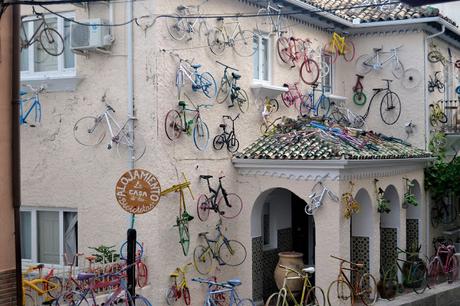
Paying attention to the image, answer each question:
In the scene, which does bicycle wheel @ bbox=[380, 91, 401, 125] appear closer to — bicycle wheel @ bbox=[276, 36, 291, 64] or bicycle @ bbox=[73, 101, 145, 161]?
bicycle wheel @ bbox=[276, 36, 291, 64]

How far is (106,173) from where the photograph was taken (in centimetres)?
1358

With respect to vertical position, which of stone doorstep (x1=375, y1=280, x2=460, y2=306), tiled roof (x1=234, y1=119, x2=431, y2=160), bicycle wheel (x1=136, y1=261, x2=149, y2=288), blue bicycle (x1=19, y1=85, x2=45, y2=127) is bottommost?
stone doorstep (x1=375, y1=280, x2=460, y2=306)

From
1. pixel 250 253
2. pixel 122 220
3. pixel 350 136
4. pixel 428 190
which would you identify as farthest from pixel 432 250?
pixel 122 220

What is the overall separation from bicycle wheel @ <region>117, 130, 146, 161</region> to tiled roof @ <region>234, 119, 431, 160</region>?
2686mm

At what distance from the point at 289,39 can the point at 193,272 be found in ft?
21.8

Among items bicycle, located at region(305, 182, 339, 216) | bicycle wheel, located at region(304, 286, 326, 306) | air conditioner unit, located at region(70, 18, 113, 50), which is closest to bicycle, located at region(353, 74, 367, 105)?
bicycle, located at region(305, 182, 339, 216)

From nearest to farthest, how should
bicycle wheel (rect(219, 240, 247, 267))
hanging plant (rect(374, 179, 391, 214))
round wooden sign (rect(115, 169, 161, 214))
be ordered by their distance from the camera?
1. round wooden sign (rect(115, 169, 161, 214))
2. bicycle wheel (rect(219, 240, 247, 267))
3. hanging plant (rect(374, 179, 391, 214))

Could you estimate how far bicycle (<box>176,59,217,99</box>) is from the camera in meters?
13.6

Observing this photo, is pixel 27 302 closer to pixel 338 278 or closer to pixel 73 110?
pixel 73 110

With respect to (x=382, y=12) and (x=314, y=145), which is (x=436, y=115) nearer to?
(x=382, y=12)

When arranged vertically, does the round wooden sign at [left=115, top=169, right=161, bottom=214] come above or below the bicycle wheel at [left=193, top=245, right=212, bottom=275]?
above

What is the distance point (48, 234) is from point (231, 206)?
4044 millimetres

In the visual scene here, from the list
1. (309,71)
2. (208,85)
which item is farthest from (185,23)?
(309,71)

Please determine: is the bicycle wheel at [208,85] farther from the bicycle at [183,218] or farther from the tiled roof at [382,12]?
the tiled roof at [382,12]
